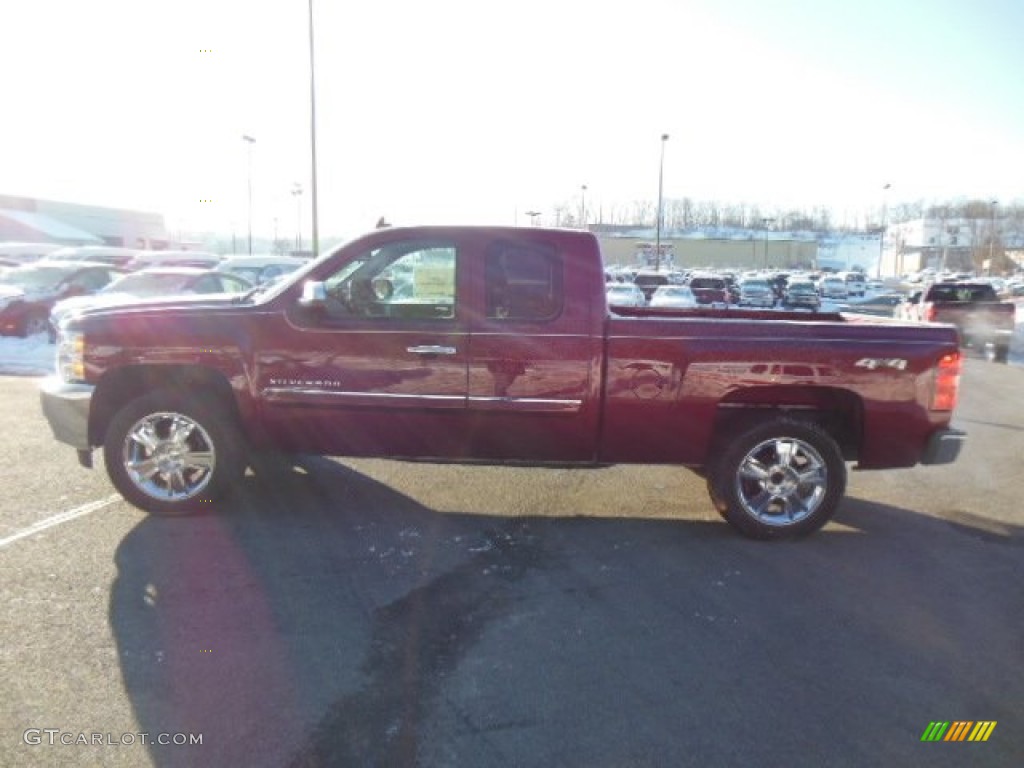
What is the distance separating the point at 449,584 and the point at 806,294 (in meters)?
34.8

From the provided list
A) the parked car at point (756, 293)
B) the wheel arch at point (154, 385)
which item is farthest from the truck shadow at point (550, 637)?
the parked car at point (756, 293)

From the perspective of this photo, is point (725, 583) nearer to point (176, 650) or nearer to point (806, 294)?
point (176, 650)

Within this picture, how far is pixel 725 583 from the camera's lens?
447 centimetres

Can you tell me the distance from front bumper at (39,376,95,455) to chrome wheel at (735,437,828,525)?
14.4 ft

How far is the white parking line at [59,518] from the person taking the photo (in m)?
4.85

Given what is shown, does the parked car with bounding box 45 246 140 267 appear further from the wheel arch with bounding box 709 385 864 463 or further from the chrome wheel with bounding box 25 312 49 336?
the wheel arch with bounding box 709 385 864 463

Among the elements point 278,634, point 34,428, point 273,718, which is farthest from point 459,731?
point 34,428

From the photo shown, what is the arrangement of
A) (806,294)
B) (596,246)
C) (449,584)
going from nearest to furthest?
(449,584), (596,246), (806,294)

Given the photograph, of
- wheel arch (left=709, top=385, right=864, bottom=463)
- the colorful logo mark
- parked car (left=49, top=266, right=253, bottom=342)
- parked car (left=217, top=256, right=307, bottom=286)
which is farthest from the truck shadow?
parked car (left=217, top=256, right=307, bottom=286)

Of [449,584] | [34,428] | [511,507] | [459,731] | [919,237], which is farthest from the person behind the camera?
[919,237]

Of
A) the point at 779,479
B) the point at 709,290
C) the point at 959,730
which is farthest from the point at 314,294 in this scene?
the point at 709,290

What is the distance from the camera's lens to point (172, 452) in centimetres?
529

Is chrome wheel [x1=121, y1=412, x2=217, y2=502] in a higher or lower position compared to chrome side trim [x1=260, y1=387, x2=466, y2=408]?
lower

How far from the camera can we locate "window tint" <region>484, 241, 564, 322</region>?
505 cm
